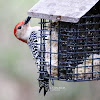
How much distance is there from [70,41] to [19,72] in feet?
14.9

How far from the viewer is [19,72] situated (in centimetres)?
965

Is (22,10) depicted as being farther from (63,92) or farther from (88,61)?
(88,61)

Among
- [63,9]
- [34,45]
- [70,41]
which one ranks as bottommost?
[34,45]

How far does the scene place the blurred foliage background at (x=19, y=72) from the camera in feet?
27.7

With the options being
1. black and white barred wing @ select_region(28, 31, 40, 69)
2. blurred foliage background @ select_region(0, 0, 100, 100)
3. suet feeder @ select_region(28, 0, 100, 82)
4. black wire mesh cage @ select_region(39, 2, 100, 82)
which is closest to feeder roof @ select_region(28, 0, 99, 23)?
suet feeder @ select_region(28, 0, 100, 82)

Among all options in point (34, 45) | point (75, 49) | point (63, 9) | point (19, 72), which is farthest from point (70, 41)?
point (19, 72)

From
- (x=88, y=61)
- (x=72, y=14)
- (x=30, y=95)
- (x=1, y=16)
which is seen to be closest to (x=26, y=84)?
(x=30, y=95)

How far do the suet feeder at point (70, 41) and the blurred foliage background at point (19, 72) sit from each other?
8.38 ft

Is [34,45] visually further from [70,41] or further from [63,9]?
[63,9]

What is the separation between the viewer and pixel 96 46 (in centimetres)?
543

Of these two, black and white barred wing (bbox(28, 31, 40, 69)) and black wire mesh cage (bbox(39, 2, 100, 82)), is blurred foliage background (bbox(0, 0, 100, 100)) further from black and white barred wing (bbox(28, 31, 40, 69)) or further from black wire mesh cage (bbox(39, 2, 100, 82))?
black wire mesh cage (bbox(39, 2, 100, 82))

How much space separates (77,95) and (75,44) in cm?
341

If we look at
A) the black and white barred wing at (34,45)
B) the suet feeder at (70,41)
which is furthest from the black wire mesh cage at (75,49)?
the black and white barred wing at (34,45)

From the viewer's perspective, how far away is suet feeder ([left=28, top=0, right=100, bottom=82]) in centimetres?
507
